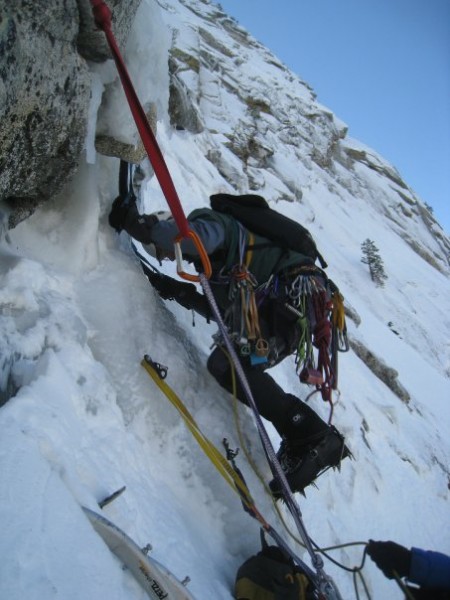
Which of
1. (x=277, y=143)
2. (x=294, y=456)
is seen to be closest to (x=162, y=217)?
(x=294, y=456)

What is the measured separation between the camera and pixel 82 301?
2305mm

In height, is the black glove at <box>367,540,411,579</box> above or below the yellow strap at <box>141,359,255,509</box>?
above

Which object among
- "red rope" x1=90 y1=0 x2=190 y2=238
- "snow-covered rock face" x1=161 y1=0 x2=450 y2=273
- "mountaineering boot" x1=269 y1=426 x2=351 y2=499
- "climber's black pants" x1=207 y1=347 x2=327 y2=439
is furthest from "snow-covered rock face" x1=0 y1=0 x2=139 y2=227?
"snow-covered rock face" x1=161 y1=0 x2=450 y2=273

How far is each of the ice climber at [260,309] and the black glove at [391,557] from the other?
0.78 m

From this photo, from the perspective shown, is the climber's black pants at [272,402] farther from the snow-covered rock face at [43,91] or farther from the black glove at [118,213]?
the snow-covered rock face at [43,91]

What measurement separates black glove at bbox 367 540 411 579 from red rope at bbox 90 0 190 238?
1.62 m

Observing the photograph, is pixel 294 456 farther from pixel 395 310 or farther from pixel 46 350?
pixel 395 310

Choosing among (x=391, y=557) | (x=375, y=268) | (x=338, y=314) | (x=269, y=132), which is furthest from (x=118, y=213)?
(x=269, y=132)

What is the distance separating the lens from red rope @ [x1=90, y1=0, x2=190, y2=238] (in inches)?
69.5

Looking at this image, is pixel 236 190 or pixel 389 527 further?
pixel 236 190

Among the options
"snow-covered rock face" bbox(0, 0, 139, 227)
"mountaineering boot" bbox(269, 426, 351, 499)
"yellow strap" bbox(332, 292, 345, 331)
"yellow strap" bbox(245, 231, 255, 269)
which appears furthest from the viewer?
"yellow strap" bbox(332, 292, 345, 331)

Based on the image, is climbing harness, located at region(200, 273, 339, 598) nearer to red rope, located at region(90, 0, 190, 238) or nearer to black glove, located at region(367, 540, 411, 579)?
red rope, located at region(90, 0, 190, 238)

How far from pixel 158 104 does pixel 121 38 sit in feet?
2.47

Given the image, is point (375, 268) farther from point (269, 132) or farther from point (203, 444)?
point (203, 444)
